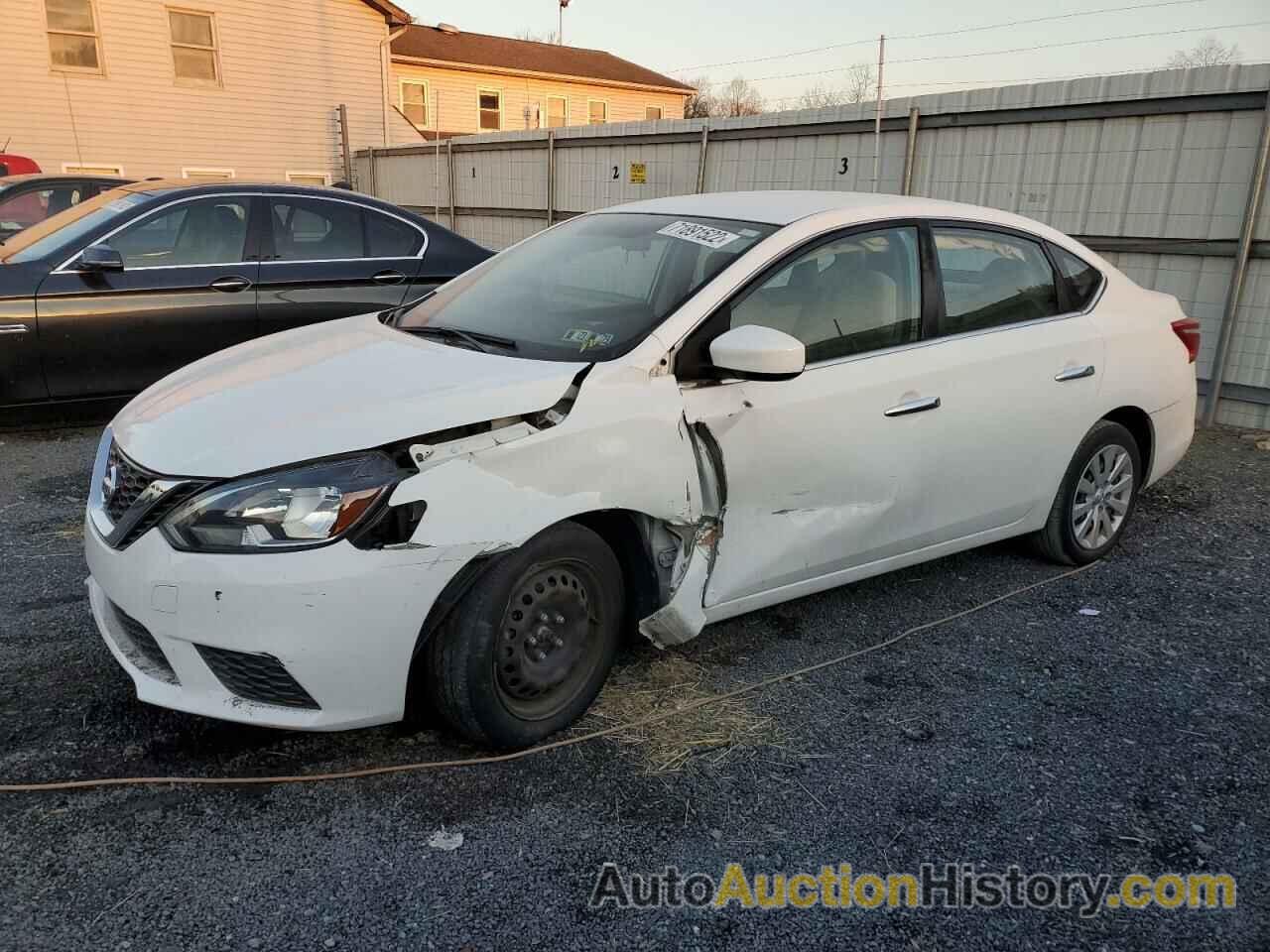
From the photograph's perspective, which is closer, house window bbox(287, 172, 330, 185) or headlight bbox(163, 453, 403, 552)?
headlight bbox(163, 453, 403, 552)

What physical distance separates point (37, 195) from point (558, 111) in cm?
2340

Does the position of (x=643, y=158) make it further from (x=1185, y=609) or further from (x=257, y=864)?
(x=257, y=864)

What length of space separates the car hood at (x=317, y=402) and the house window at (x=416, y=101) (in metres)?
26.3

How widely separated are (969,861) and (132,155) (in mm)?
20040

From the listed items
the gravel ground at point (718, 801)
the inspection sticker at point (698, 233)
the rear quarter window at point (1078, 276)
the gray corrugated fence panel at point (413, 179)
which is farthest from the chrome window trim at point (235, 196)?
the gray corrugated fence panel at point (413, 179)

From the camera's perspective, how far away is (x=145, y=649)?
271 cm

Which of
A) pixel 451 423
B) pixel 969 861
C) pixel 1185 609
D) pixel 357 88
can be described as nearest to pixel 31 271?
pixel 451 423

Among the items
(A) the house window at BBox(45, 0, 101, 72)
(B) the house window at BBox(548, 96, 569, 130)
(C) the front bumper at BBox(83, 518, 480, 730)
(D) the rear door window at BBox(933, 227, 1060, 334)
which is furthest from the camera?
(B) the house window at BBox(548, 96, 569, 130)

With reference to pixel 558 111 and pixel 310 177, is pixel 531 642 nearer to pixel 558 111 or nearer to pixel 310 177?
pixel 310 177

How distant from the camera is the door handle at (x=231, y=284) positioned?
6289 mm

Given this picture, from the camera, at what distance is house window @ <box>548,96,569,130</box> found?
29906mm

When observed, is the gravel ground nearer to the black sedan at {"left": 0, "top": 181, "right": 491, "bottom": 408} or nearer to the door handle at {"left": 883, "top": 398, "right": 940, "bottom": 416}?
the door handle at {"left": 883, "top": 398, "right": 940, "bottom": 416}

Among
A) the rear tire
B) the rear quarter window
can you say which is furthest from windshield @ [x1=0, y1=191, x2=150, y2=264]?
the rear tire

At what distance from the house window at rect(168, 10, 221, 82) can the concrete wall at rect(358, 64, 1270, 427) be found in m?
12.7
